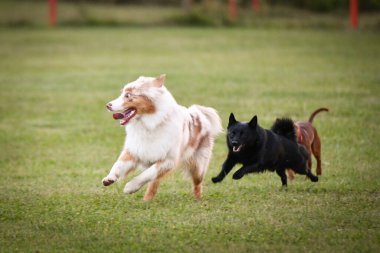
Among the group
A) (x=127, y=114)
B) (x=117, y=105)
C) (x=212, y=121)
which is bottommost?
(x=212, y=121)

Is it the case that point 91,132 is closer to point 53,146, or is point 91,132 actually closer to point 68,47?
point 53,146

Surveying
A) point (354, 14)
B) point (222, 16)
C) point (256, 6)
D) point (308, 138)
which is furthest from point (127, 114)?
point (256, 6)

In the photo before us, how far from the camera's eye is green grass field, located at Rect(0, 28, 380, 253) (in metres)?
7.11

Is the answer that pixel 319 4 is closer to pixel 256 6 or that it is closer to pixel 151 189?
pixel 256 6

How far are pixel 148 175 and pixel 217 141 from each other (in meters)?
5.61

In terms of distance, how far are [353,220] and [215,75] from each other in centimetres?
1352

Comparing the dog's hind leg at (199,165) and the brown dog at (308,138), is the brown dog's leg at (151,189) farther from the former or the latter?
the brown dog at (308,138)

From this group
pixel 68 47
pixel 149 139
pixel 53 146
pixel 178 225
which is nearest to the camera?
pixel 178 225

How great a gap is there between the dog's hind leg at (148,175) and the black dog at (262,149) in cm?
62

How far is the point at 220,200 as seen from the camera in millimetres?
8719

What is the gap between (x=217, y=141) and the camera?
13.7 meters

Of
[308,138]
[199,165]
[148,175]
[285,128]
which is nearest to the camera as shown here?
[148,175]

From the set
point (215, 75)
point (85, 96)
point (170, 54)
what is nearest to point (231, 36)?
point (170, 54)

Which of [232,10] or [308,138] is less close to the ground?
[308,138]
